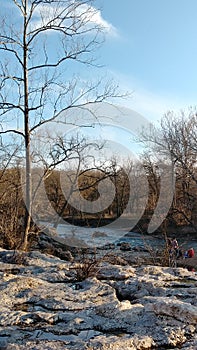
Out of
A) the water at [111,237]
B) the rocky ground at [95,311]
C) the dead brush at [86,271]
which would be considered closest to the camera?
the rocky ground at [95,311]

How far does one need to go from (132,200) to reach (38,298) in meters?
25.2

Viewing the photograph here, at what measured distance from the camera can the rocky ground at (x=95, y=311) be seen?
1.97m

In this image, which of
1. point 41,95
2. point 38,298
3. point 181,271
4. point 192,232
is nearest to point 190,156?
point 192,232

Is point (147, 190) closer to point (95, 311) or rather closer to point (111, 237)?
point (111, 237)

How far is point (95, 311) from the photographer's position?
2369 mm

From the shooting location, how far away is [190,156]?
24.9 metres

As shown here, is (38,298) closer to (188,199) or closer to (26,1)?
(26,1)

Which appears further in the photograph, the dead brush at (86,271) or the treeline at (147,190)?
the treeline at (147,190)

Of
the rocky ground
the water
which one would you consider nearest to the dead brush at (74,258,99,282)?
the rocky ground

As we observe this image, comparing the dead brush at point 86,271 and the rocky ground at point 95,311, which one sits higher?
the dead brush at point 86,271

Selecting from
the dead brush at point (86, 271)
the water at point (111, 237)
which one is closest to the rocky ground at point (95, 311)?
the dead brush at point (86, 271)

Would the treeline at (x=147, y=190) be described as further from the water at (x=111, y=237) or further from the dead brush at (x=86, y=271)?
the dead brush at (x=86, y=271)

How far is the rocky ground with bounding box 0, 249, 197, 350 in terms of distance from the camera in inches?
77.4

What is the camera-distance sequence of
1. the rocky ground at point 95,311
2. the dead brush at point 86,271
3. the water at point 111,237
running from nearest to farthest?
the rocky ground at point 95,311, the dead brush at point 86,271, the water at point 111,237
